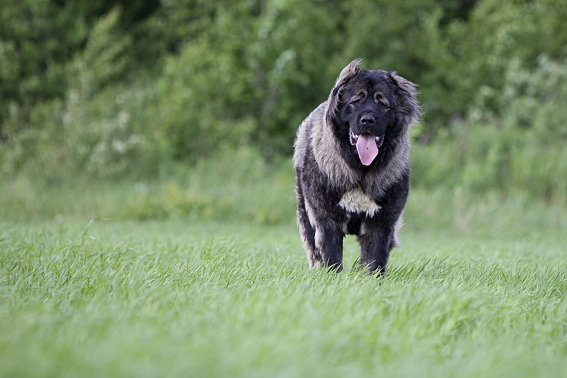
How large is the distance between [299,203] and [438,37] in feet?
50.9

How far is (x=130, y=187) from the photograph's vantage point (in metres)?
A: 11.2

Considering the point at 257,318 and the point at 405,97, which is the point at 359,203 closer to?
the point at 405,97

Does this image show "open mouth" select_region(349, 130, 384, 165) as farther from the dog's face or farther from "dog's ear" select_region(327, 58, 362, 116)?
"dog's ear" select_region(327, 58, 362, 116)

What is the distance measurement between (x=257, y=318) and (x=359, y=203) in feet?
5.56

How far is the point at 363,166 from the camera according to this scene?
423 centimetres

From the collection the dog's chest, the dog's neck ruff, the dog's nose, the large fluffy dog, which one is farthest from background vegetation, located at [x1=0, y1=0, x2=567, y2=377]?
the dog's nose

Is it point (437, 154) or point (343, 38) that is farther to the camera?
point (343, 38)

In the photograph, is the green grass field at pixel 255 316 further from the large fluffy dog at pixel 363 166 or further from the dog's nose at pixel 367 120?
the dog's nose at pixel 367 120

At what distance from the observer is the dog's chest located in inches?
164

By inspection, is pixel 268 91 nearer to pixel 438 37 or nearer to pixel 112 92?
pixel 112 92

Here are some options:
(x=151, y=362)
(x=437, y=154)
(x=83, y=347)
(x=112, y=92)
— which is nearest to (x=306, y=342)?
(x=151, y=362)

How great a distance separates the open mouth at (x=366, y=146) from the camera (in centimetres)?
412

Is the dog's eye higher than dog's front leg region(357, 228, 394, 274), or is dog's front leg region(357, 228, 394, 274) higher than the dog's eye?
the dog's eye

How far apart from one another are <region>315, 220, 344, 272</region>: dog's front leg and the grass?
0.22 meters
